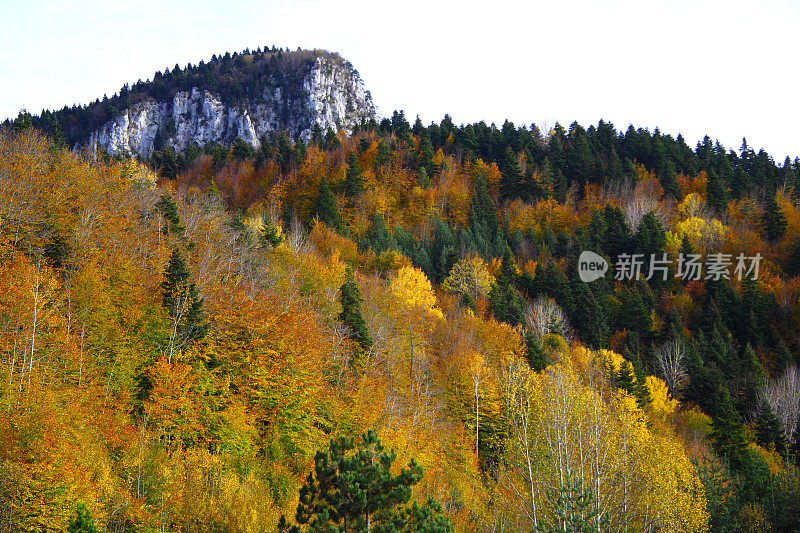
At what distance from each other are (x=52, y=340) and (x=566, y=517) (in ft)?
76.7

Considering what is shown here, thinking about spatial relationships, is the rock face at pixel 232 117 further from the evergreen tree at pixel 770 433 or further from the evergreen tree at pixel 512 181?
the evergreen tree at pixel 770 433

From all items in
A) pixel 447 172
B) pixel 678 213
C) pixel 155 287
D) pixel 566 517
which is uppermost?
pixel 447 172

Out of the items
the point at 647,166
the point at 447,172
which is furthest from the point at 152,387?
the point at 647,166

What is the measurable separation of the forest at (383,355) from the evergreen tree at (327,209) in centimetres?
142

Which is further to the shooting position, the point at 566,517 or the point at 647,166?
the point at 647,166

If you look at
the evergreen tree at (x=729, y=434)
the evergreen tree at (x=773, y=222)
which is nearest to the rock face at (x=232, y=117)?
the evergreen tree at (x=773, y=222)

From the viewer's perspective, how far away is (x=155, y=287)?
3344 centimetres

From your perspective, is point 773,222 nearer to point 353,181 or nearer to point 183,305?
point 353,181

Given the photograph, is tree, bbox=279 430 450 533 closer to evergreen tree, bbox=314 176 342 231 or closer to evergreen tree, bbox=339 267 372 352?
evergreen tree, bbox=339 267 372 352

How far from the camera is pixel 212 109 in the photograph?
610 ft

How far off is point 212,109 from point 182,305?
6722 inches

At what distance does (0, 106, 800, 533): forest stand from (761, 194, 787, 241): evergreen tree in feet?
2.38

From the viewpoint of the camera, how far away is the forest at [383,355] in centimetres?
2158

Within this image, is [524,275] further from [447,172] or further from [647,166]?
[647,166]
